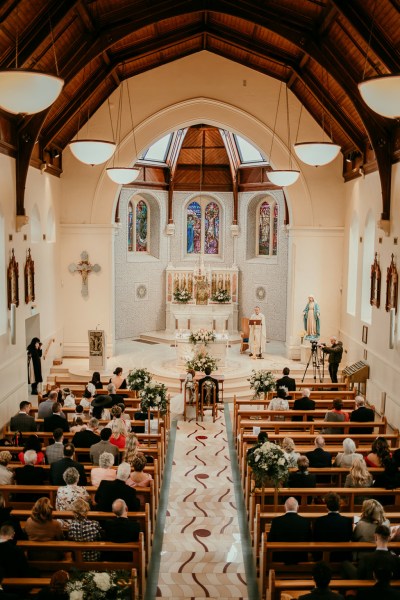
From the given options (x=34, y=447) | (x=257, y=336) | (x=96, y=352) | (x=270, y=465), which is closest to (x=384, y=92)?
(x=270, y=465)

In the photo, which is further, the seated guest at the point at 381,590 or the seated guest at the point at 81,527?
the seated guest at the point at 81,527

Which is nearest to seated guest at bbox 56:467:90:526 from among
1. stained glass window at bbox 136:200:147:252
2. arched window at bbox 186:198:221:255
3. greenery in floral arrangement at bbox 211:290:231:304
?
greenery in floral arrangement at bbox 211:290:231:304

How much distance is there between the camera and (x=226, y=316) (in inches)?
926

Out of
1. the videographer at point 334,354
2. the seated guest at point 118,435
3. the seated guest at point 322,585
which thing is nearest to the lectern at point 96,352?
the videographer at point 334,354

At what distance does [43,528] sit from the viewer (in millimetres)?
7078

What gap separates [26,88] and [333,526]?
20.3ft

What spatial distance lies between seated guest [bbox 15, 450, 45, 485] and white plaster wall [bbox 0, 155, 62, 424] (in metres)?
4.77

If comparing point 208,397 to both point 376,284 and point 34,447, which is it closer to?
point 376,284

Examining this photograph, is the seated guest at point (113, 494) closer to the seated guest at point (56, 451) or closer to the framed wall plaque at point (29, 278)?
the seated guest at point (56, 451)

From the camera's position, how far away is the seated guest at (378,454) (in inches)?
373

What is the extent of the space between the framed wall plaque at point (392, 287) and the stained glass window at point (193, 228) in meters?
12.6

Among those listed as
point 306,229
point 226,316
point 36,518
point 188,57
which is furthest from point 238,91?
point 36,518

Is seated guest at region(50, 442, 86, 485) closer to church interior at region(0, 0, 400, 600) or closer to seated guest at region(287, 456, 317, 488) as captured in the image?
church interior at region(0, 0, 400, 600)

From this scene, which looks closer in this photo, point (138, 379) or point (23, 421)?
point (23, 421)
